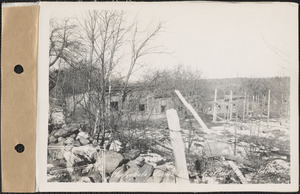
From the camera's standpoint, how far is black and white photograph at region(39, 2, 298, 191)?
4.72 ft

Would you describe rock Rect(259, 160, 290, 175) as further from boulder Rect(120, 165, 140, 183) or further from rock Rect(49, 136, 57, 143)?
rock Rect(49, 136, 57, 143)

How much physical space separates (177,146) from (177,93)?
0.78 feet

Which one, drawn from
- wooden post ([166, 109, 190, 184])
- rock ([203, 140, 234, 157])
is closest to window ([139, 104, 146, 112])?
wooden post ([166, 109, 190, 184])

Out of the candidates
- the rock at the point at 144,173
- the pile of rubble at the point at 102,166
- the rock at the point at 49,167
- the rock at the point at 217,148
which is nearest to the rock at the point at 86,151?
the pile of rubble at the point at 102,166

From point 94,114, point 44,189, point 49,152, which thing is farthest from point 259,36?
point 44,189

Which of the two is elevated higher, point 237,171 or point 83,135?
point 83,135

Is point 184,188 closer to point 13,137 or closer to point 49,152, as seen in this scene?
point 49,152

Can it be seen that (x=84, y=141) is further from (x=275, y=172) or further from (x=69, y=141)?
(x=275, y=172)

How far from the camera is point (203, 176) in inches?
56.6

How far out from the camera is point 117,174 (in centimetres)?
143

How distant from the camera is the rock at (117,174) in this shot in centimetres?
143

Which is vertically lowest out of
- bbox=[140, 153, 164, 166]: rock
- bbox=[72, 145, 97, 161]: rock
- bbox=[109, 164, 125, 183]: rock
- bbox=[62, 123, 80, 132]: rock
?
bbox=[109, 164, 125, 183]: rock

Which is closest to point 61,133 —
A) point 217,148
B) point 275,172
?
point 217,148

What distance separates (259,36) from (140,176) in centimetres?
83
